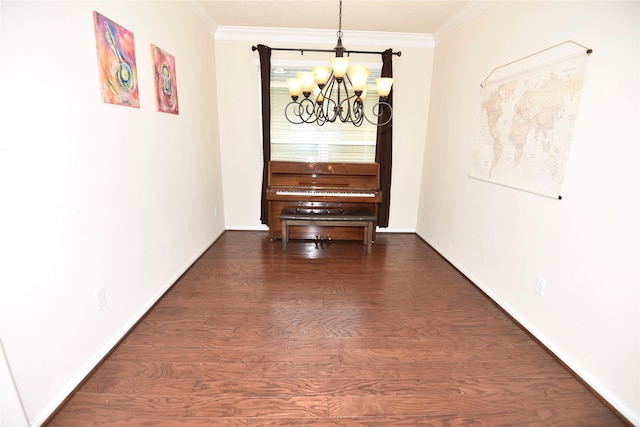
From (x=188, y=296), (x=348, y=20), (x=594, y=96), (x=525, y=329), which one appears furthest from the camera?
(x=348, y=20)

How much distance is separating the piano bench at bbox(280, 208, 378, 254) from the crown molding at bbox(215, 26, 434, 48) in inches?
79.5

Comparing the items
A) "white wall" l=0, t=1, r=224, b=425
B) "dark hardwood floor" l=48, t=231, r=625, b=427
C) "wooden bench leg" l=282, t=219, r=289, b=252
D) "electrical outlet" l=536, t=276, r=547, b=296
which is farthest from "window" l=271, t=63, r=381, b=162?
"electrical outlet" l=536, t=276, r=547, b=296

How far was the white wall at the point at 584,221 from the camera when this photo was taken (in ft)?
4.58

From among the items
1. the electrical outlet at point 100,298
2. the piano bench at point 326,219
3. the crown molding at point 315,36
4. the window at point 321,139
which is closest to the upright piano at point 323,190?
the piano bench at point 326,219

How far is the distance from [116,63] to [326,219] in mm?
2186

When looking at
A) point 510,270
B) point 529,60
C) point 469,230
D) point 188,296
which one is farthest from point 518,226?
point 188,296

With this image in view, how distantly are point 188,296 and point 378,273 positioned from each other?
5.53 ft

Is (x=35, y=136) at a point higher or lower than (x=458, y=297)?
higher

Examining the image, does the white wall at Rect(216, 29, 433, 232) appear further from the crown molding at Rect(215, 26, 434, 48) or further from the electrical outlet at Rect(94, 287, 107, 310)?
the electrical outlet at Rect(94, 287, 107, 310)

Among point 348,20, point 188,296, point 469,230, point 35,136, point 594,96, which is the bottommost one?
point 188,296

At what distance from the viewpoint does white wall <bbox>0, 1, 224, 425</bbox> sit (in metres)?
1.19

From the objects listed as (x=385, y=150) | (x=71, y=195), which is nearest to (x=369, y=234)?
(x=385, y=150)

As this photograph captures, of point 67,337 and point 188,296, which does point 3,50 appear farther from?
point 188,296

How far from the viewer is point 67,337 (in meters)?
1.46
